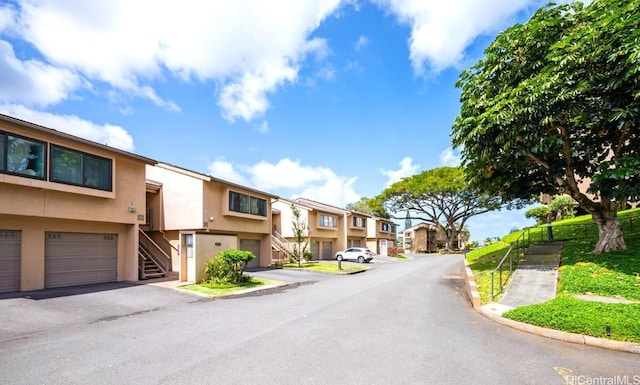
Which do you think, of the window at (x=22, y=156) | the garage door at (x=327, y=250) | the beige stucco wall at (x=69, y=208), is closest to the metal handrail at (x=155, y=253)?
the beige stucco wall at (x=69, y=208)

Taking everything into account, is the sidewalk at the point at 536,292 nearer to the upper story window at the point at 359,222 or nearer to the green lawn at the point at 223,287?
the green lawn at the point at 223,287

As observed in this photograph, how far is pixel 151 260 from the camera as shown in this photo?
735 inches

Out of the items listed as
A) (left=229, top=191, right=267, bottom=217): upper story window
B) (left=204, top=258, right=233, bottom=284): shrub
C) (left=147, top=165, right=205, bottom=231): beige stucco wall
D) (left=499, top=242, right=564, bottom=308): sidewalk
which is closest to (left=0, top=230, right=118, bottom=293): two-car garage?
(left=147, top=165, right=205, bottom=231): beige stucco wall

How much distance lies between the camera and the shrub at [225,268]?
15.9 m

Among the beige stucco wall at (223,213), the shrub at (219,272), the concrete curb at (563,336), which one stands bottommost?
the concrete curb at (563,336)

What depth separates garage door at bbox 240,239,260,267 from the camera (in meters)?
24.6

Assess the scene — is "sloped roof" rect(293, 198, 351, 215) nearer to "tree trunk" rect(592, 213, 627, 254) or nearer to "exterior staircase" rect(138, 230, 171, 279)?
"exterior staircase" rect(138, 230, 171, 279)

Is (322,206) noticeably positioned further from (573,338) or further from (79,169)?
(573,338)

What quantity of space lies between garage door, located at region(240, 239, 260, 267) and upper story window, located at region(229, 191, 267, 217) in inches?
82.2

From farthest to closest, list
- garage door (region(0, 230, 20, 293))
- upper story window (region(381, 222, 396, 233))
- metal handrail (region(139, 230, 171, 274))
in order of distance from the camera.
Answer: upper story window (region(381, 222, 396, 233)) → metal handrail (region(139, 230, 171, 274)) → garage door (region(0, 230, 20, 293))

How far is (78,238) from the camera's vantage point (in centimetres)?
1482

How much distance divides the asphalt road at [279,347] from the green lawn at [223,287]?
2.38 meters

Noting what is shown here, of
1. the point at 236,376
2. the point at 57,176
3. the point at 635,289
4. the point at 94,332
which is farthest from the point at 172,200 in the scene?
the point at 635,289

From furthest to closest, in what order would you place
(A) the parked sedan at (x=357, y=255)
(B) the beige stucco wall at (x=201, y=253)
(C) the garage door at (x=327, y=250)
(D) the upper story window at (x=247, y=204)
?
(C) the garage door at (x=327, y=250)
(A) the parked sedan at (x=357, y=255)
(D) the upper story window at (x=247, y=204)
(B) the beige stucco wall at (x=201, y=253)
